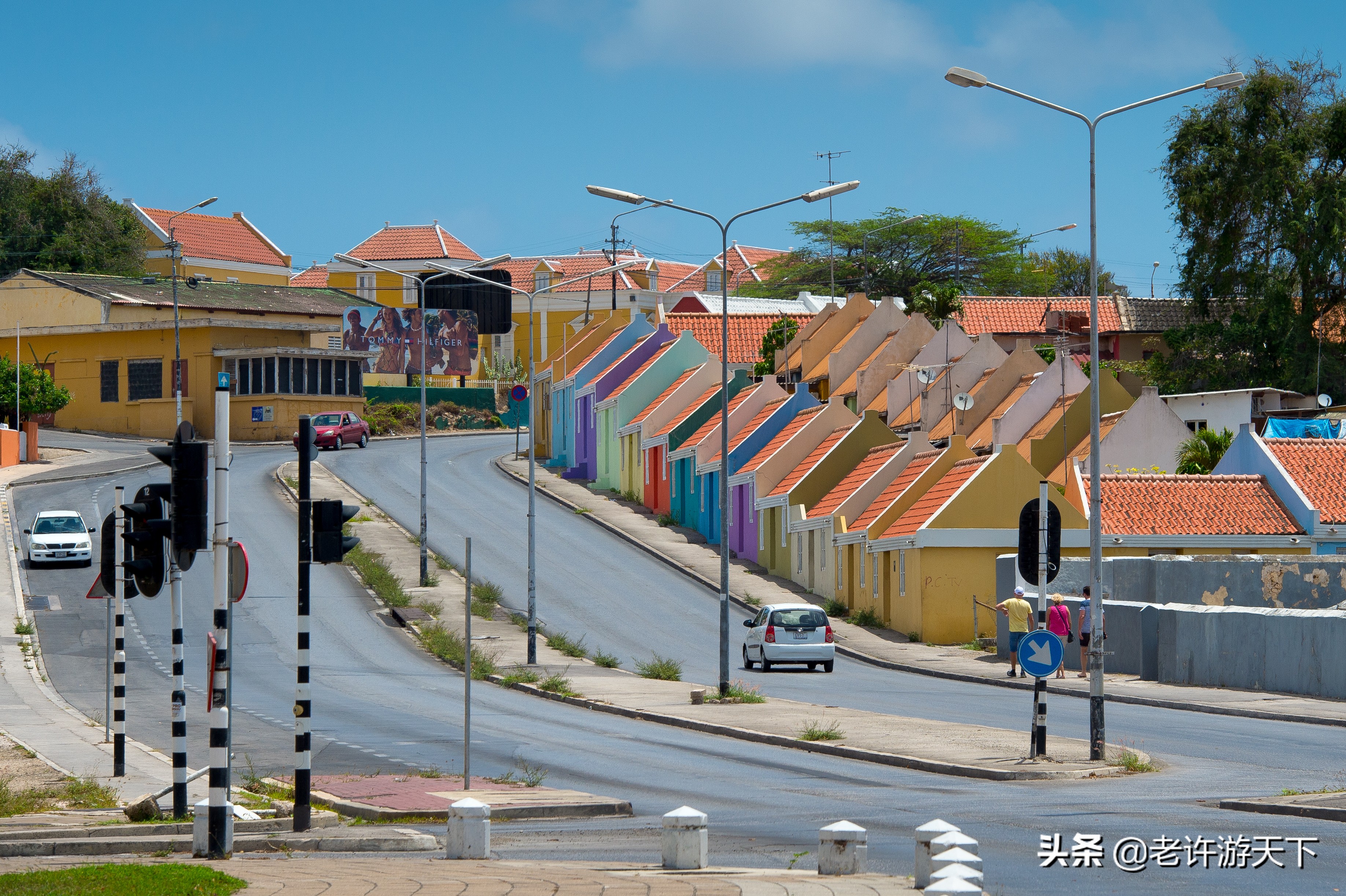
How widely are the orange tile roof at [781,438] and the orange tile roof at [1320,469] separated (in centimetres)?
1604

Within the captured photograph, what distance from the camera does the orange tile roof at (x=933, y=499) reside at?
41.5 metres

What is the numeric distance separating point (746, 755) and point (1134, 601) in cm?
1530

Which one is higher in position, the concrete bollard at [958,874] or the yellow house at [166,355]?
the yellow house at [166,355]

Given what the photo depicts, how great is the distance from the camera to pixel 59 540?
44438 mm

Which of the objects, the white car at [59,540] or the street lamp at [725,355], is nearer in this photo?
the street lamp at [725,355]

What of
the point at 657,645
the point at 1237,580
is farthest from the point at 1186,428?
the point at 657,645

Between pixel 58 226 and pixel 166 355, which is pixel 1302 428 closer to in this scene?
pixel 166 355

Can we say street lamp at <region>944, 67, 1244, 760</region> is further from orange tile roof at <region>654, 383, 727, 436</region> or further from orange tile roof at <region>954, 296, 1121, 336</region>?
orange tile roof at <region>954, 296, 1121, 336</region>

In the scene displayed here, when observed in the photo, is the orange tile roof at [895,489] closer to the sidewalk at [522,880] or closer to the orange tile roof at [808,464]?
the orange tile roof at [808,464]

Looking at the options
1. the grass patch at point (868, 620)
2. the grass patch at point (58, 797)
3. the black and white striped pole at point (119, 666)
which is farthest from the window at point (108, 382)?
the grass patch at point (58, 797)

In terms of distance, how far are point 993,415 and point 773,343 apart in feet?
65.2

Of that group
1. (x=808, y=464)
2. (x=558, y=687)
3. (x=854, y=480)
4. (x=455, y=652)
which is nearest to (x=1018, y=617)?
(x=558, y=687)

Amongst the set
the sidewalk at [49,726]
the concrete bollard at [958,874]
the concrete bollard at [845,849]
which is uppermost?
the concrete bollard at [958,874]

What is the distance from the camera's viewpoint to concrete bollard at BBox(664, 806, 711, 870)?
10.9 m
